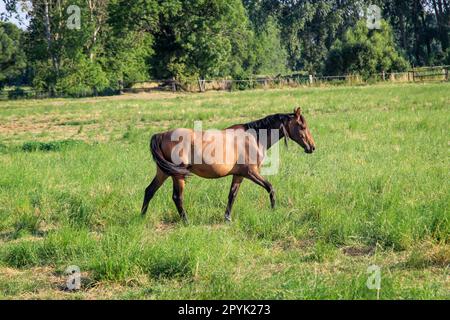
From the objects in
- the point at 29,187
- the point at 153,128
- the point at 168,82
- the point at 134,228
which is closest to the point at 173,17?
the point at 168,82

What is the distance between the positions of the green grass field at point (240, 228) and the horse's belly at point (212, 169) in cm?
65

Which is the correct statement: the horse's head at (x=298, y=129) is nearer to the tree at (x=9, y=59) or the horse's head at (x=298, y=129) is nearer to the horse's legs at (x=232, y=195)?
the horse's legs at (x=232, y=195)

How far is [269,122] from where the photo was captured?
8.92m

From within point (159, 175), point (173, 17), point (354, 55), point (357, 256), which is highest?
point (173, 17)

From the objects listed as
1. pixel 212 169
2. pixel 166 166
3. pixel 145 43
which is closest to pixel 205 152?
pixel 212 169

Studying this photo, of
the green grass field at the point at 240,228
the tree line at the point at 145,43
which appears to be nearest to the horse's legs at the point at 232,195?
the green grass field at the point at 240,228

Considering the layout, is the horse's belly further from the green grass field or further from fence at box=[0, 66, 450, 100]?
fence at box=[0, 66, 450, 100]

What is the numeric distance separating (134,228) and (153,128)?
13118 mm

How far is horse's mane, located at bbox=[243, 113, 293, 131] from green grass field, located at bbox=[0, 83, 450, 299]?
4.12ft

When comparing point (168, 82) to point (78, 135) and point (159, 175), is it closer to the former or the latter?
point (78, 135)

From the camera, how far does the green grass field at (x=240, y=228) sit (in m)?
5.85

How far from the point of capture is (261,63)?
86.4m

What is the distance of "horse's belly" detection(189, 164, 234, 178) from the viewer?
843 centimetres

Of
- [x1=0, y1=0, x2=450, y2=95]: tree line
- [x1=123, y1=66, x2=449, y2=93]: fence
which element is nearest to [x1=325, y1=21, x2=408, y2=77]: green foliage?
[x1=0, y1=0, x2=450, y2=95]: tree line
